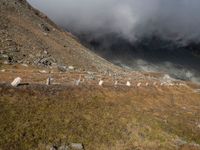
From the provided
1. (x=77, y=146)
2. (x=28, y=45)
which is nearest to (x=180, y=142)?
(x=77, y=146)

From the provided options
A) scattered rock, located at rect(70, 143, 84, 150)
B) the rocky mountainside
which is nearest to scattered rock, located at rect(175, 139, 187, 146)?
scattered rock, located at rect(70, 143, 84, 150)

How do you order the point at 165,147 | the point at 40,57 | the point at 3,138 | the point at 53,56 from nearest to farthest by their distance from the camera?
the point at 3,138, the point at 165,147, the point at 40,57, the point at 53,56

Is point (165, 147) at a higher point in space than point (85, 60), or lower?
Answer: lower

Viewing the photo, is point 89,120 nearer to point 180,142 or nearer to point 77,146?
point 77,146

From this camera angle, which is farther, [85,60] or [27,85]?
[85,60]

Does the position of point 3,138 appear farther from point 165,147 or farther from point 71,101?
point 165,147

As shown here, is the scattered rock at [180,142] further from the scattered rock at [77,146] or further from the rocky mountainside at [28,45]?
the rocky mountainside at [28,45]

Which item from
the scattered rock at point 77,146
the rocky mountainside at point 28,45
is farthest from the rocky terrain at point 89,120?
the rocky mountainside at point 28,45

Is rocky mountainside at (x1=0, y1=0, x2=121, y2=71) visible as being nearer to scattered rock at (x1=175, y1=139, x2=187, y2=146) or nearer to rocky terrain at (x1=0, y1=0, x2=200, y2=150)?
rocky terrain at (x1=0, y1=0, x2=200, y2=150)

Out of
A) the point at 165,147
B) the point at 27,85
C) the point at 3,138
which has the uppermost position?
the point at 27,85

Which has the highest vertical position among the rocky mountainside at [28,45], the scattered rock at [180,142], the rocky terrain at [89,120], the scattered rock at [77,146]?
the rocky mountainside at [28,45]

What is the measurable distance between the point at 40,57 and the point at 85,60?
130 ft

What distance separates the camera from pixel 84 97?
5088 centimetres

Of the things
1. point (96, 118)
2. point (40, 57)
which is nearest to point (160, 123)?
point (96, 118)
